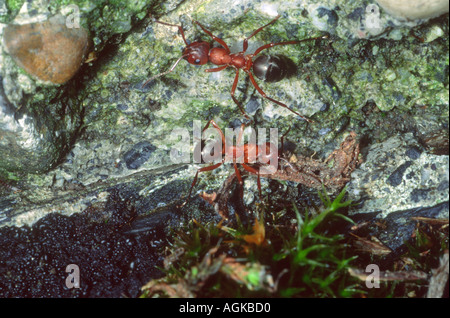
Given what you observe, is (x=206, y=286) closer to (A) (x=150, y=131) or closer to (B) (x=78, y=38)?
(A) (x=150, y=131)

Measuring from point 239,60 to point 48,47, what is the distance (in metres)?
1.69

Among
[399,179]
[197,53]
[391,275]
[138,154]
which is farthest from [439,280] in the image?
[138,154]

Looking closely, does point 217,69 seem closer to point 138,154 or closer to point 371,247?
point 138,154

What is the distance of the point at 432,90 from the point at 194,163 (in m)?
2.38

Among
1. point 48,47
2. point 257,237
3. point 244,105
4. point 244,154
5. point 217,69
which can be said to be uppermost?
point 48,47

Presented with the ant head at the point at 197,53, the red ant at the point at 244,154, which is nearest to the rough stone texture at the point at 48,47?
the ant head at the point at 197,53

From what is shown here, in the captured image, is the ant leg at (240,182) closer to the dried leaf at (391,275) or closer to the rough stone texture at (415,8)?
the dried leaf at (391,275)

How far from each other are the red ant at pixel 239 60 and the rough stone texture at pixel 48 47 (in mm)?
725

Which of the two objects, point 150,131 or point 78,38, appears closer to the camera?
point 78,38

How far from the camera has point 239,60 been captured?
3615mm

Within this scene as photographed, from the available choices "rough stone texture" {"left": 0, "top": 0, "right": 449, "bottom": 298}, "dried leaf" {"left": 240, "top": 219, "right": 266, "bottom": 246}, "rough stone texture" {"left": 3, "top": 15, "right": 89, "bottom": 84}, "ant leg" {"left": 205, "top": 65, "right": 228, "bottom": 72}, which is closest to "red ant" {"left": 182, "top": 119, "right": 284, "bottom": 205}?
"rough stone texture" {"left": 0, "top": 0, "right": 449, "bottom": 298}

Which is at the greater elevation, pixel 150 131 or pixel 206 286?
pixel 150 131
